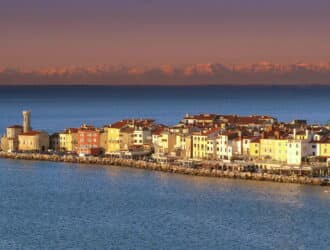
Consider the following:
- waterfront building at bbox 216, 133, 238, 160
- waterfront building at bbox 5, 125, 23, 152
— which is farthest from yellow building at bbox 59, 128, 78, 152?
waterfront building at bbox 216, 133, 238, 160

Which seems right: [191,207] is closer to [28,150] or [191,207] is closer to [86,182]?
[86,182]

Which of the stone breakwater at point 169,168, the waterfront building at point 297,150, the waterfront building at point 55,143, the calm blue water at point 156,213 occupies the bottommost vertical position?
the calm blue water at point 156,213

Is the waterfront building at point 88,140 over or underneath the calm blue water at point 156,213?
over

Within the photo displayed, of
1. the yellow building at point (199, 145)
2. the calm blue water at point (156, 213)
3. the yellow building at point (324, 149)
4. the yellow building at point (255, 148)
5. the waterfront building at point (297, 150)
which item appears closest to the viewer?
the calm blue water at point (156, 213)

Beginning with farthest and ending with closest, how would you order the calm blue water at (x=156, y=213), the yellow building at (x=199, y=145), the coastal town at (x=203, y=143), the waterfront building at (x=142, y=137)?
1. the waterfront building at (x=142, y=137)
2. the yellow building at (x=199, y=145)
3. the coastal town at (x=203, y=143)
4. the calm blue water at (x=156, y=213)

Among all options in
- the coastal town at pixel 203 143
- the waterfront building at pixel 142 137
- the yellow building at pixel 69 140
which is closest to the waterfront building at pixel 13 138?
the coastal town at pixel 203 143

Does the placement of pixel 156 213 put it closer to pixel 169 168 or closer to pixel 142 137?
pixel 169 168

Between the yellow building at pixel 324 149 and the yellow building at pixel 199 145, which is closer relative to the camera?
the yellow building at pixel 324 149

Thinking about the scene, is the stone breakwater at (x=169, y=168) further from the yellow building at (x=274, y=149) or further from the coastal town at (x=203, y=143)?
the yellow building at (x=274, y=149)
